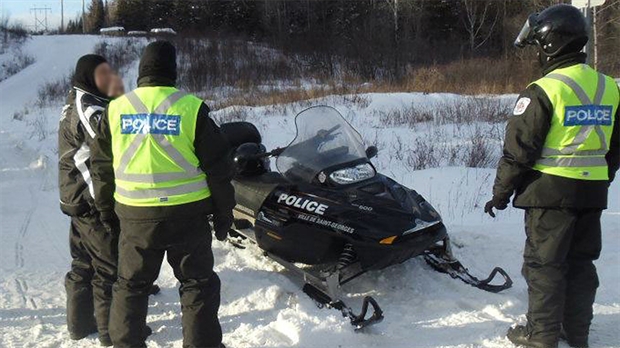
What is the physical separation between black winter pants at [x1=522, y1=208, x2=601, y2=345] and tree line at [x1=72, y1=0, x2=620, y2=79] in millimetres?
21895

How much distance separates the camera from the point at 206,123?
9.75 feet

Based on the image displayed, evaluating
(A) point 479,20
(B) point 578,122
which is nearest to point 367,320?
(B) point 578,122

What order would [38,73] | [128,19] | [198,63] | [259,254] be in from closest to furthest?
[259,254] → [198,63] → [38,73] → [128,19]

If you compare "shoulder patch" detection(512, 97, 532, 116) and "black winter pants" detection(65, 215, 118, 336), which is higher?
"shoulder patch" detection(512, 97, 532, 116)

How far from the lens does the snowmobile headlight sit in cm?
395

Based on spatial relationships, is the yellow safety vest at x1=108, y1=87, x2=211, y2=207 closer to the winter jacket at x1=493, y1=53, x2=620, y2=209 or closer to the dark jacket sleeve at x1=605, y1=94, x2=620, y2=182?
the winter jacket at x1=493, y1=53, x2=620, y2=209

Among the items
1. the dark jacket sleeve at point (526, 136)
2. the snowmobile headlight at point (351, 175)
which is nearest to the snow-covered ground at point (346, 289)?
the snowmobile headlight at point (351, 175)

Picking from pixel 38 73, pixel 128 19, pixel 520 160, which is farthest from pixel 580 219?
pixel 128 19

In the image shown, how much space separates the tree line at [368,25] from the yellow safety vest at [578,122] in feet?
71.7

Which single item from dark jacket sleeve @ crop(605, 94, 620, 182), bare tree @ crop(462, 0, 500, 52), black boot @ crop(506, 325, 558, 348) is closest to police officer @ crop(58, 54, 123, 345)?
black boot @ crop(506, 325, 558, 348)

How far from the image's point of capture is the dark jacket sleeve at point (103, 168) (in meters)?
3.06

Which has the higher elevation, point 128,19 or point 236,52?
point 128,19

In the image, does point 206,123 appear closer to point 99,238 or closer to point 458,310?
point 99,238

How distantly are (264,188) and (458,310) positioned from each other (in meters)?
1.64
